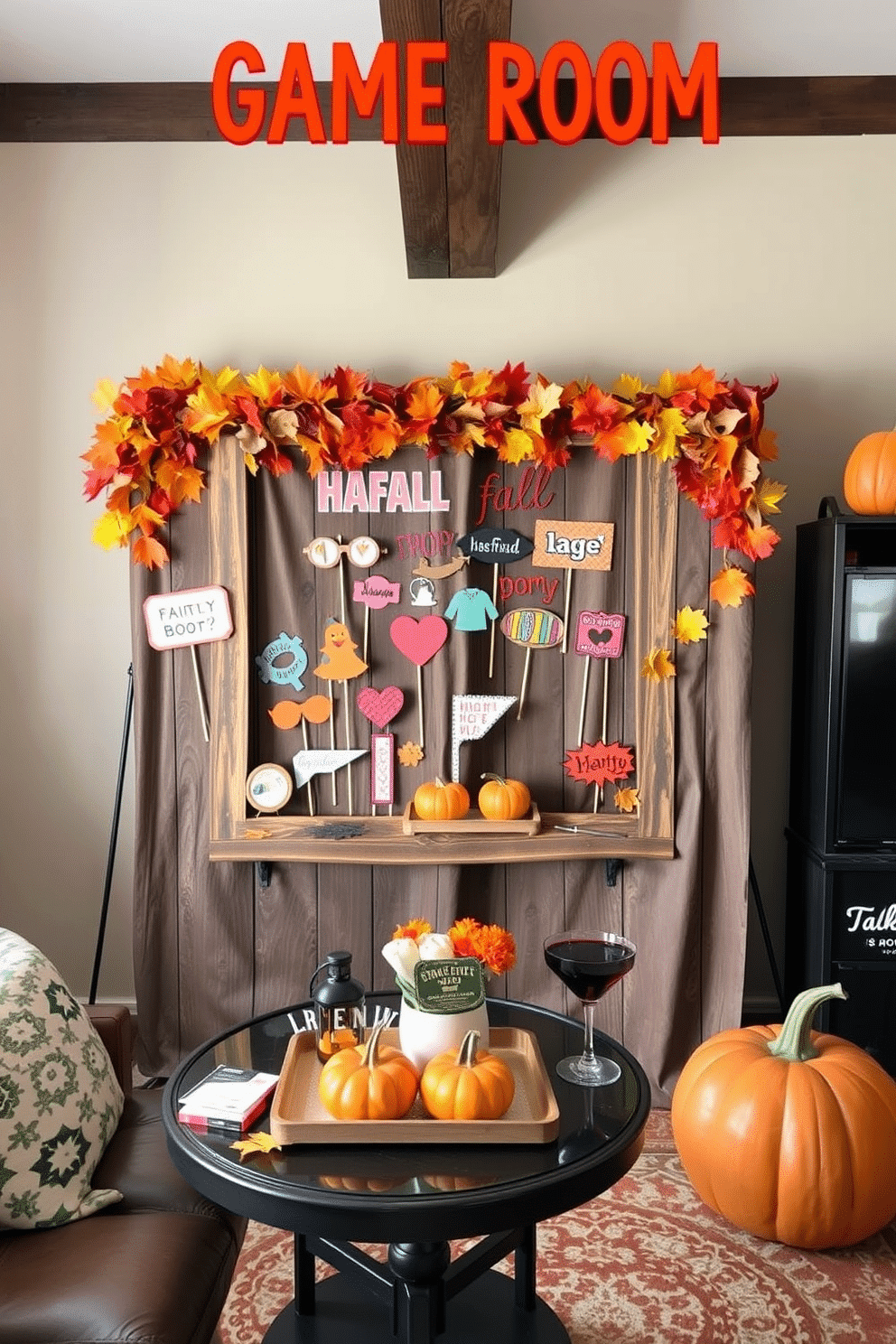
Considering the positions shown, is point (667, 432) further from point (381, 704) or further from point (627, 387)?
point (381, 704)

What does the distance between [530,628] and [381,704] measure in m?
0.48

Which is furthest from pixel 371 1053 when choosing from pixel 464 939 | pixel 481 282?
pixel 481 282

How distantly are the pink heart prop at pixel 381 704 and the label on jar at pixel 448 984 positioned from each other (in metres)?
1.48

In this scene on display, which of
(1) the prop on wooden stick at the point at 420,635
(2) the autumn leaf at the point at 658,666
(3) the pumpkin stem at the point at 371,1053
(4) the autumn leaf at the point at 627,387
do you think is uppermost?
(4) the autumn leaf at the point at 627,387

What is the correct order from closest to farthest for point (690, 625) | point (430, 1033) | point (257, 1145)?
point (257, 1145) < point (430, 1033) < point (690, 625)

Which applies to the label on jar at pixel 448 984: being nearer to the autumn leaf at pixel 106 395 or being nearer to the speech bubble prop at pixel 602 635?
the speech bubble prop at pixel 602 635

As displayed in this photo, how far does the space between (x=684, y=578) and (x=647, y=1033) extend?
129 centimetres

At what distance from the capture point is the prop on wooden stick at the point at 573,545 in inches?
119

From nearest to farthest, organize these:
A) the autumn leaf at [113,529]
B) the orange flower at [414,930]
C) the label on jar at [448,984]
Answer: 1. the label on jar at [448,984]
2. the orange flower at [414,930]
3. the autumn leaf at [113,529]

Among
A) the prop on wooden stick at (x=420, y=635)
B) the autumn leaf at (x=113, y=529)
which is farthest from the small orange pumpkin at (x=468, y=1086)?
the autumn leaf at (x=113, y=529)

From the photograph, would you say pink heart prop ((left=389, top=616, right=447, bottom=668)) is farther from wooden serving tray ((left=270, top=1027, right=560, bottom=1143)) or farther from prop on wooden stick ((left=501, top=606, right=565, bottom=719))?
wooden serving tray ((left=270, top=1027, right=560, bottom=1143))

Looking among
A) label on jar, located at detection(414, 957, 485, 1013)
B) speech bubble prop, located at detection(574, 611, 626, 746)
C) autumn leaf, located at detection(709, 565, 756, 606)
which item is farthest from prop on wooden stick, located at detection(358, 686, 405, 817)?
label on jar, located at detection(414, 957, 485, 1013)

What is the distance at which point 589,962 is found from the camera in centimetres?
164

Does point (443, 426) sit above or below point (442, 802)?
above
